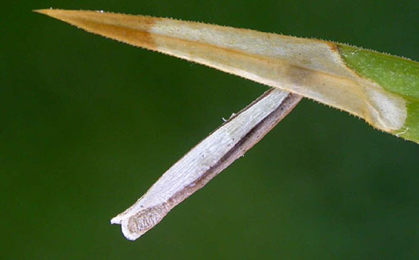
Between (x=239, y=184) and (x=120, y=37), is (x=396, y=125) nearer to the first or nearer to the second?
(x=120, y=37)

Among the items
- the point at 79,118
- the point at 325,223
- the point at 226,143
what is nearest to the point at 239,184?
the point at 325,223

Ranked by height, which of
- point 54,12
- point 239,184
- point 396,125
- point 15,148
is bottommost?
point 396,125

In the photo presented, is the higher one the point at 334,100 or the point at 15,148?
the point at 15,148

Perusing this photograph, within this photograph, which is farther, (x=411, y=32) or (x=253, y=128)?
(x=411, y=32)

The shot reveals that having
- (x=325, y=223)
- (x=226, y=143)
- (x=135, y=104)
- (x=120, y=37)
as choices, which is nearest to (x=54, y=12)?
(x=120, y=37)

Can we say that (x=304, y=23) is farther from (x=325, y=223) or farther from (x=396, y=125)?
(x=396, y=125)

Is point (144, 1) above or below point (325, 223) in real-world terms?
above

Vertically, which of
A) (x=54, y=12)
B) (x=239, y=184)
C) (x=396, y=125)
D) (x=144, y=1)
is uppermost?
(x=144, y=1)
